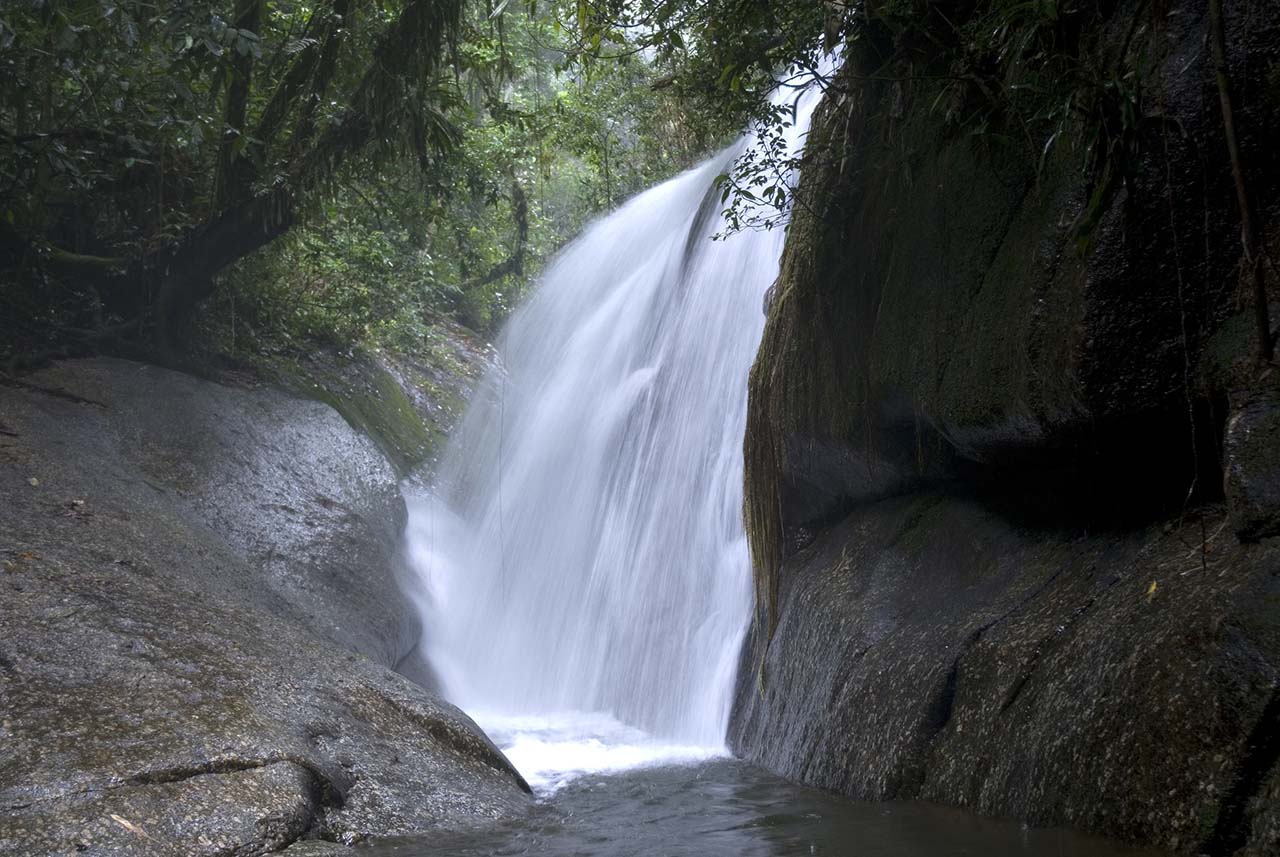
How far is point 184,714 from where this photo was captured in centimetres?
446

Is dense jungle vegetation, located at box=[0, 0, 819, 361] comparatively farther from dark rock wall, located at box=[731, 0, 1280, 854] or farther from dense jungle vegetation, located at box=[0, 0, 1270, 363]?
dark rock wall, located at box=[731, 0, 1280, 854]

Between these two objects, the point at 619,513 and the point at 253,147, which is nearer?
the point at 253,147

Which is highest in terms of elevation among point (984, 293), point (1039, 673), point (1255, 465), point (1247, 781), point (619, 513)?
point (984, 293)

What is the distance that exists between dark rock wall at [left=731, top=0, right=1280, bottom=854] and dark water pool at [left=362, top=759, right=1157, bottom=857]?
0.17 m

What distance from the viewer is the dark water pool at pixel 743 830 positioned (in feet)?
12.2

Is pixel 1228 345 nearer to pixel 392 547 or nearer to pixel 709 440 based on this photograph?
pixel 709 440

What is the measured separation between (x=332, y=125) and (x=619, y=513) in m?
4.19

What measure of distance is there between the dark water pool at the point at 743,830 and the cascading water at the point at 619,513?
1.66 meters

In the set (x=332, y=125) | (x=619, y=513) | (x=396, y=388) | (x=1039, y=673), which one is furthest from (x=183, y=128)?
(x=1039, y=673)

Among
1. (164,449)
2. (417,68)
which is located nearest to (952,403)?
(417,68)

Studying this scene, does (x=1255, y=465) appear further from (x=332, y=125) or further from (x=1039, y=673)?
(x=332, y=125)

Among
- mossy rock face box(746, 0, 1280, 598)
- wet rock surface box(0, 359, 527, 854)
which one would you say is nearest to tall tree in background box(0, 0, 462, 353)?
wet rock surface box(0, 359, 527, 854)

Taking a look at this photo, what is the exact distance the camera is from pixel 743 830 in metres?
4.54

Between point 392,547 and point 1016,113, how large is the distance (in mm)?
7127
